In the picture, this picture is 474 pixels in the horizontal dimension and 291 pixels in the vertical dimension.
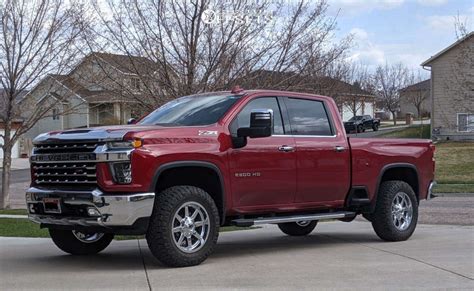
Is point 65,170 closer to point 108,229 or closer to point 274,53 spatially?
point 108,229

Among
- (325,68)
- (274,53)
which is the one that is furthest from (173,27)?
(325,68)

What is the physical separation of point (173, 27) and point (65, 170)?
234 inches

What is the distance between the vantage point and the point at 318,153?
352 inches

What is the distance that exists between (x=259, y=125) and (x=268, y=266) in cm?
→ 165

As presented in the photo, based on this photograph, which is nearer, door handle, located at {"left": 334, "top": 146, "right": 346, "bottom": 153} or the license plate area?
the license plate area

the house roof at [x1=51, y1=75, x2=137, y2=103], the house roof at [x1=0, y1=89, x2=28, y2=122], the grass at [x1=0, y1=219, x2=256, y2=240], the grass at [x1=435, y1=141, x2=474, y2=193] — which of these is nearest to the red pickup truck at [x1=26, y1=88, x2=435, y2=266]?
the grass at [x1=0, y1=219, x2=256, y2=240]

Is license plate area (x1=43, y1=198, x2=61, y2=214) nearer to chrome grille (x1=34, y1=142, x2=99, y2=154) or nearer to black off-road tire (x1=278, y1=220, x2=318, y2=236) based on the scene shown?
chrome grille (x1=34, y1=142, x2=99, y2=154)

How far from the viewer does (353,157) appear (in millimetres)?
9422

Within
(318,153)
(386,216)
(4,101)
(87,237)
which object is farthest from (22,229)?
(386,216)

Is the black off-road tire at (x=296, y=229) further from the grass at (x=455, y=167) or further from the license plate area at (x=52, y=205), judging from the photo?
the grass at (x=455, y=167)

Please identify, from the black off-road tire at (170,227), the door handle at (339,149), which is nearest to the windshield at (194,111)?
the black off-road tire at (170,227)

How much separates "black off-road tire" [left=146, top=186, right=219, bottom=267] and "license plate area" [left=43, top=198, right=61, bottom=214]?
1064mm

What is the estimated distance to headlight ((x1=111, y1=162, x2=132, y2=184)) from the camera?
23.5ft

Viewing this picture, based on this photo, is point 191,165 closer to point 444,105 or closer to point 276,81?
point 276,81
